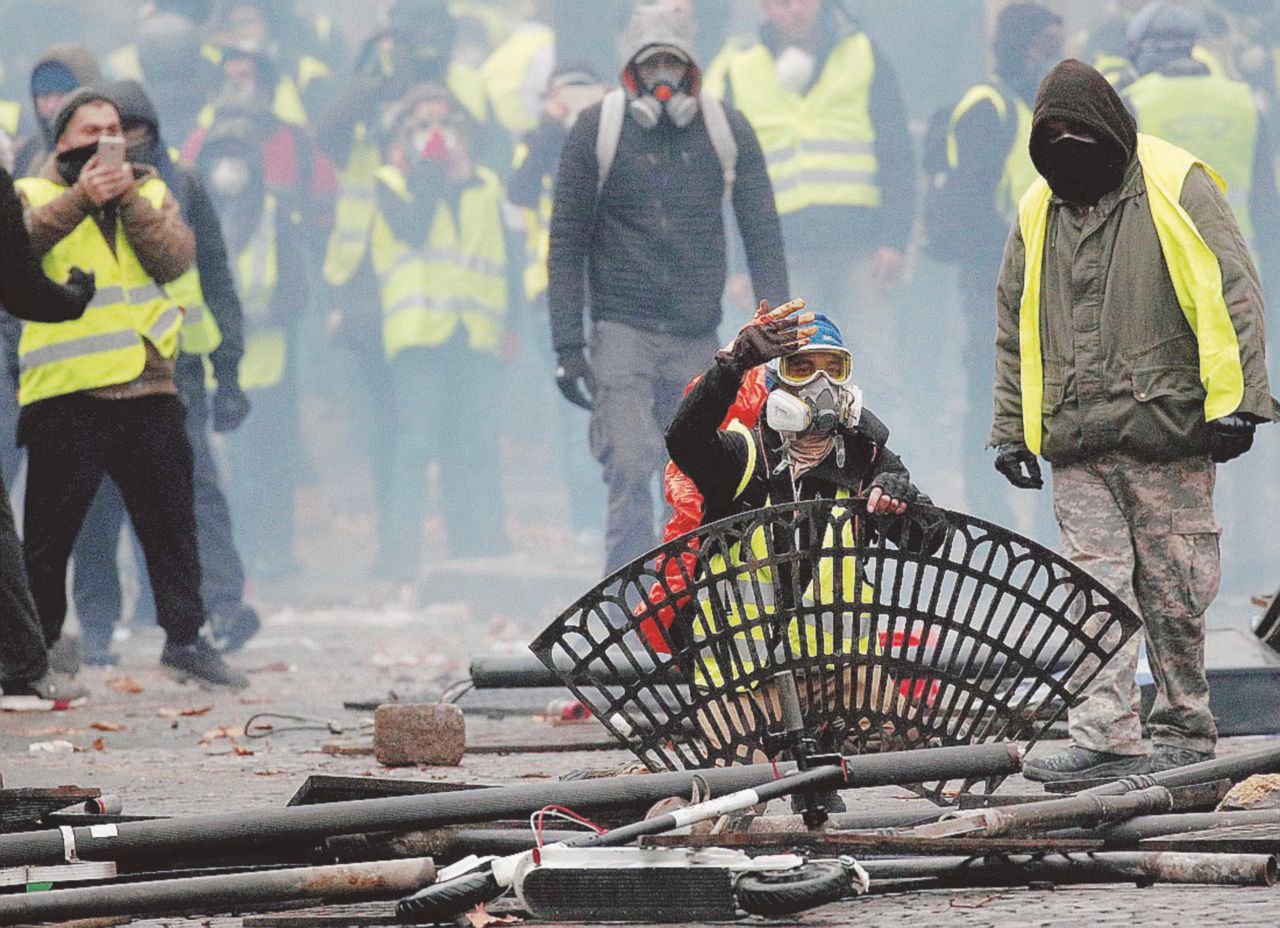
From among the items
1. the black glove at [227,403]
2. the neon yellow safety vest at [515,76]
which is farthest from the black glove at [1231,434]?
the neon yellow safety vest at [515,76]

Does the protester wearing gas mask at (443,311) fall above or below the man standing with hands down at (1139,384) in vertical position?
above

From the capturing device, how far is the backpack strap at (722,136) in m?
9.63

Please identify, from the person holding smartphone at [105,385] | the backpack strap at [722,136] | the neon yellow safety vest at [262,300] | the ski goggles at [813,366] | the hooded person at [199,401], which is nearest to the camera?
the ski goggles at [813,366]

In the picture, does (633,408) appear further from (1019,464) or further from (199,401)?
(1019,464)

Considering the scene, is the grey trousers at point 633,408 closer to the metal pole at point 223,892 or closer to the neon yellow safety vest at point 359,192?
the metal pole at point 223,892

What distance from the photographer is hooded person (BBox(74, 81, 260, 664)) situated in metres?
9.29

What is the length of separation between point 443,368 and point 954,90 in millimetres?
4000

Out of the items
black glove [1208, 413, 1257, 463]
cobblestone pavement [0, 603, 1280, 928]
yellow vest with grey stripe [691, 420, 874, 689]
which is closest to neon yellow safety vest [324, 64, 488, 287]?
cobblestone pavement [0, 603, 1280, 928]

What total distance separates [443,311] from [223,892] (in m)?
13.4

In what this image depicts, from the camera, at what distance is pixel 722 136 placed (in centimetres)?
963

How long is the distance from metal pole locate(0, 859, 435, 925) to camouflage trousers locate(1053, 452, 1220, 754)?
2.33m

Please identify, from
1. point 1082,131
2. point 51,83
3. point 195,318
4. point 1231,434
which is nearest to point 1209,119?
point 195,318

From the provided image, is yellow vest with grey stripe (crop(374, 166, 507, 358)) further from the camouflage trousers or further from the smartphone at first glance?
the camouflage trousers

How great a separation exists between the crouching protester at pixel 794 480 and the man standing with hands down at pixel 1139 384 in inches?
28.4
